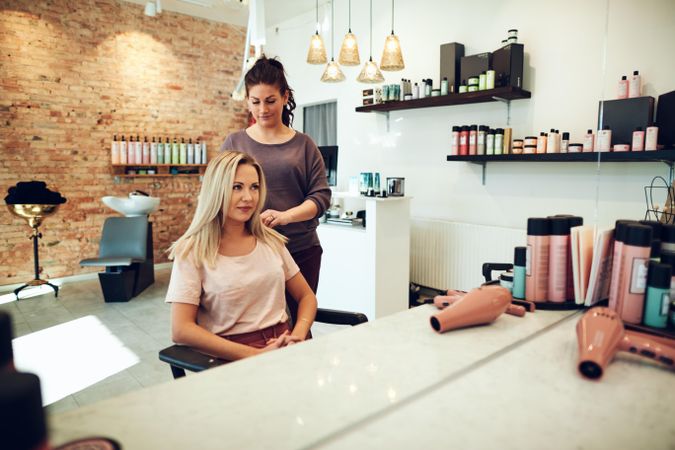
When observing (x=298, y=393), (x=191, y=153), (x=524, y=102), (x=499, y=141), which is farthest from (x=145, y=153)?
(x=298, y=393)

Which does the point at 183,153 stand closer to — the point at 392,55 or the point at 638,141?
the point at 392,55

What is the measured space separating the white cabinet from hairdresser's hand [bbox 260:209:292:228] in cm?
167

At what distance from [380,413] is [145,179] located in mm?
5679

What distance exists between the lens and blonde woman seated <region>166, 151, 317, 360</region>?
141 cm

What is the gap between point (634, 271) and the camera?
124 centimetres

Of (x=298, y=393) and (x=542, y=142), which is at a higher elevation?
(x=542, y=142)

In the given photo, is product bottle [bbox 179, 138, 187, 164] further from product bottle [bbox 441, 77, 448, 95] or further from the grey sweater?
the grey sweater

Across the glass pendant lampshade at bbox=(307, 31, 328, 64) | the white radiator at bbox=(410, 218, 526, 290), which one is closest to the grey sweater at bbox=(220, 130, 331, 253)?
the glass pendant lampshade at bbox=(307, 31, 328, 64)

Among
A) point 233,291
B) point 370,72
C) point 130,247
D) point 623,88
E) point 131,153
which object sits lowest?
point 130,247

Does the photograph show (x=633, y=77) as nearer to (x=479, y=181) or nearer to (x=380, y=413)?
(x=479, y=181)

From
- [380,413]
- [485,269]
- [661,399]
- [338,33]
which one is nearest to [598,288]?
[661,399]

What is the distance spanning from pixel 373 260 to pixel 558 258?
2.17 metres

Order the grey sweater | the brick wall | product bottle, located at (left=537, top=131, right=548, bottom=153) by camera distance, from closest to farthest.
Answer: the grey sweater < product bottle, located at (left=537, top=131, right=548, bottom=153) < the brick wall

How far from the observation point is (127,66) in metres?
5.54
